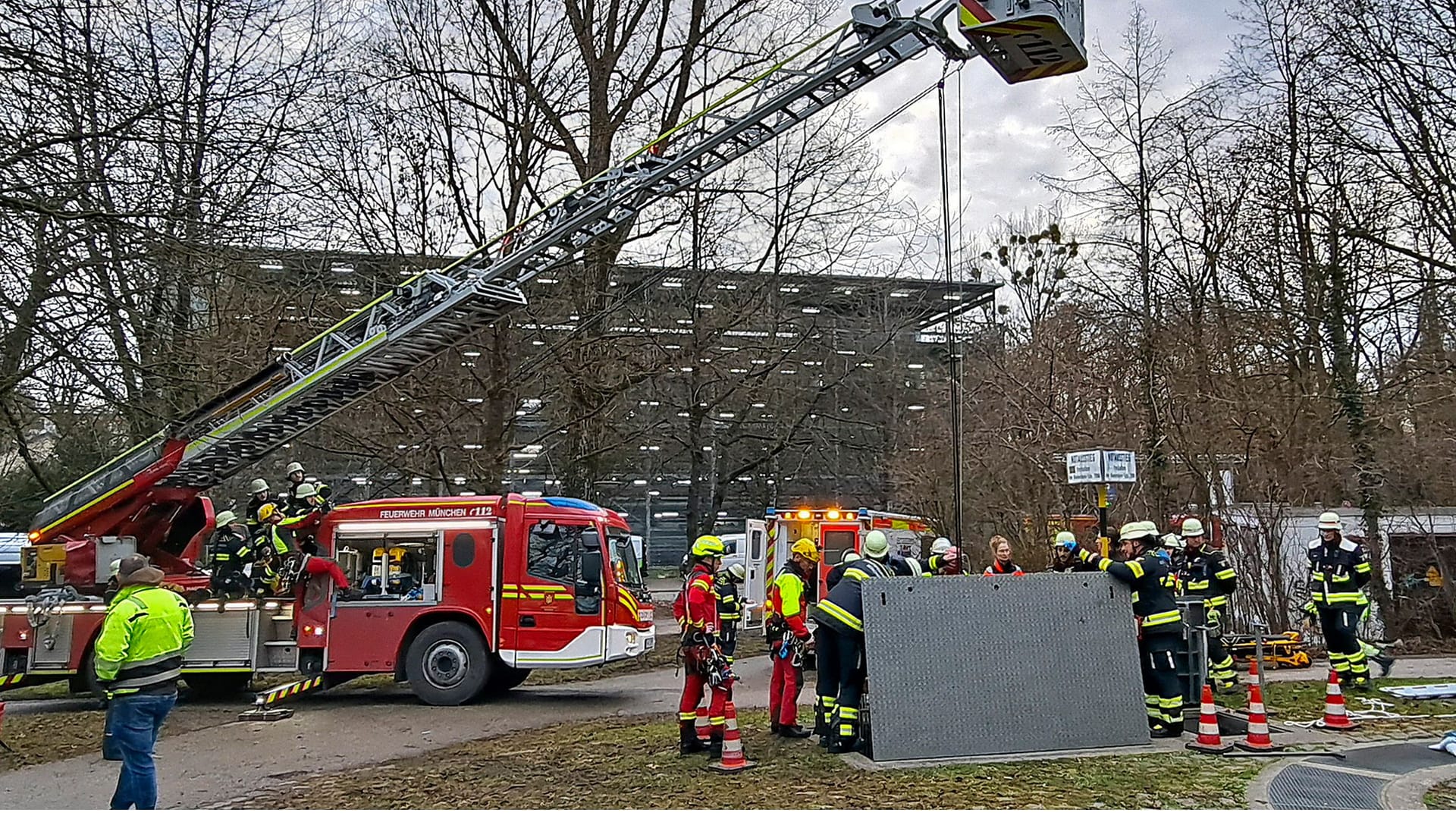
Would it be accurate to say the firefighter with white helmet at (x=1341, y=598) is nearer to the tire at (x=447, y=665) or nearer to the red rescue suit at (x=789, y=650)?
the red rescue suit at (x=789, y=650)

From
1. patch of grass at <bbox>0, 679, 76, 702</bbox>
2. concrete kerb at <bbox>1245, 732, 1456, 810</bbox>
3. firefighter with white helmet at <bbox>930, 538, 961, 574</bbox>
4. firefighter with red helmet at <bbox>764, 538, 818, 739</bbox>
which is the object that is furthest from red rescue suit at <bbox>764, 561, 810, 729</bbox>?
patch of grass at <bbox>0, 679, 76, 702</bbox>

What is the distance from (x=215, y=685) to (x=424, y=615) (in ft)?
9.84

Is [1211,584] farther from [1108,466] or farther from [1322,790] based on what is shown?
[1322,790]

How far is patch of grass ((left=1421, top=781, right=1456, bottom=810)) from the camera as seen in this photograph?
20.4ft

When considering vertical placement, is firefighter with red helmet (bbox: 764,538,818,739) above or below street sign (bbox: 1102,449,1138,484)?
below

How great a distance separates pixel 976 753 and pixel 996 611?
1.01 metres

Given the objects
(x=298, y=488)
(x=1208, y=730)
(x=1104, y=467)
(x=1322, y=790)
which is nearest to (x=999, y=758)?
(x=1208, y=730)

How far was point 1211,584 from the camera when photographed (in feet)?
34.6

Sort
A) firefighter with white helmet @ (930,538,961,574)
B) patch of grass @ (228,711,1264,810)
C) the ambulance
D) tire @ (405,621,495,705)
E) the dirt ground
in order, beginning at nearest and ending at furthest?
patch of grass @ (228,711,1264,810)
the dirt ground
firefighter with white helmet @ (930,538,961,574)
tire @ (405,621,495,705)
the ambulance

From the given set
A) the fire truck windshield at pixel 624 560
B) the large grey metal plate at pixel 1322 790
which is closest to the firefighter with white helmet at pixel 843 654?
the large grey metal plate at pixel 1322 790

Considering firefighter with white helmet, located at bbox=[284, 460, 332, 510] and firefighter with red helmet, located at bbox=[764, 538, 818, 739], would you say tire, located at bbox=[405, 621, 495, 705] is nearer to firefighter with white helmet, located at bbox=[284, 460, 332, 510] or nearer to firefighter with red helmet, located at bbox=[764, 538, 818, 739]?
firefighter with white helmet, located at bbox=[284, 460, 332, 510]

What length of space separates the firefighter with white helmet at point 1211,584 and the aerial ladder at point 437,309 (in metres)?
4.93

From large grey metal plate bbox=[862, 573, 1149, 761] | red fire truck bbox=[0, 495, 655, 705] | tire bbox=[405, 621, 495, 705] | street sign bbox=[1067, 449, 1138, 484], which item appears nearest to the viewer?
large grey metal plate bbox=[862, 573, 1149, 761]

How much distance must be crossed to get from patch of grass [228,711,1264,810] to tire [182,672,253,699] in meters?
5.38
